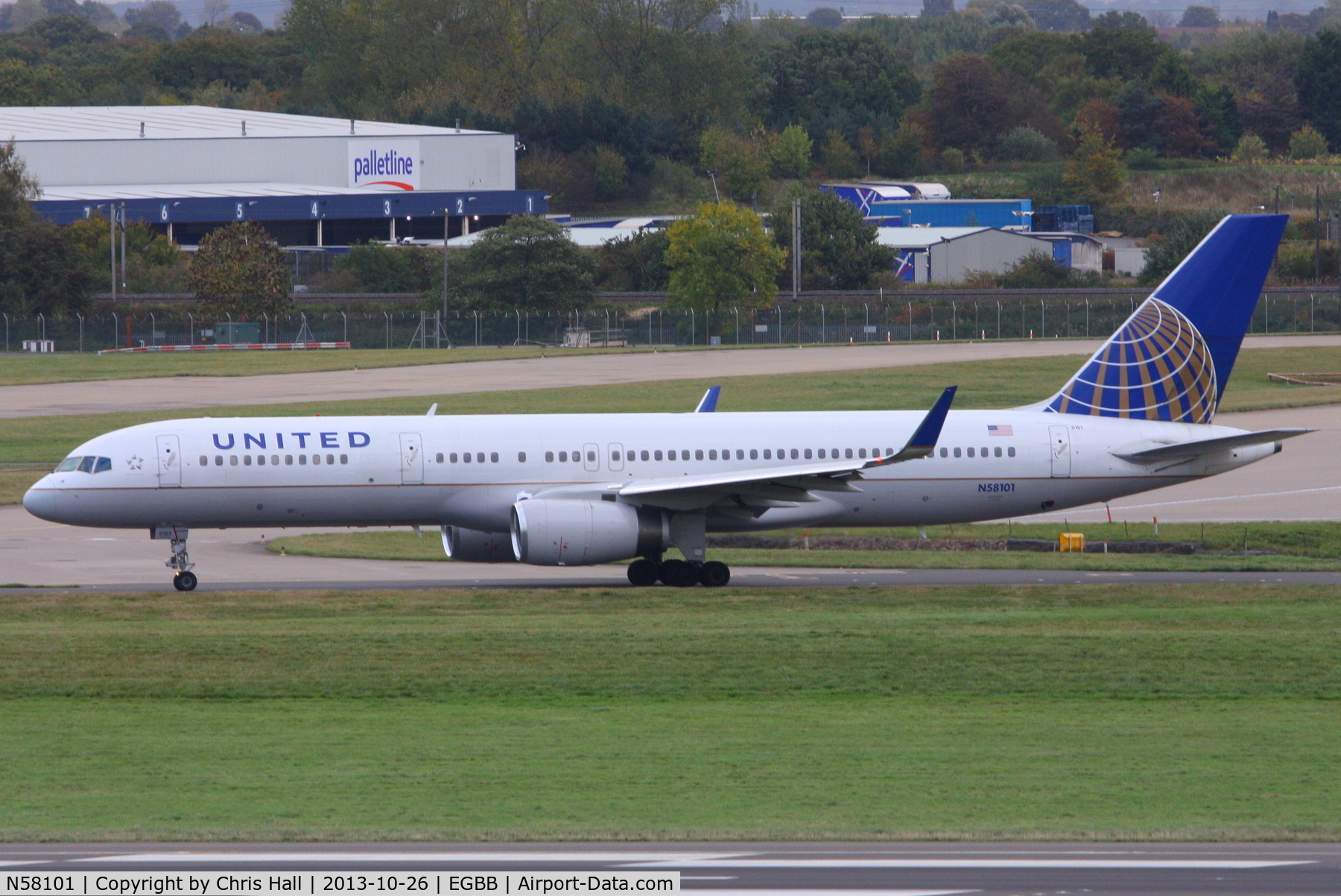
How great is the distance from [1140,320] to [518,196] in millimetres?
110679

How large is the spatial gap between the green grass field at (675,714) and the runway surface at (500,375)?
42209mm

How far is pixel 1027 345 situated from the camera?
91.2 m

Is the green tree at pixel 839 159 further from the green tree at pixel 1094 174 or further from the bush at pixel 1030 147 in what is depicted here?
the green tree at pixel 1094 174

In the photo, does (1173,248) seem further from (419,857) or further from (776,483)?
(419,857)

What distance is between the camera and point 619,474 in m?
32.9

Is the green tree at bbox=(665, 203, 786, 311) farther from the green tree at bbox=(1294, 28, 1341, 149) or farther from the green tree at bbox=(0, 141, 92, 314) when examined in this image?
the green tree at bbox=(1294, 28, 1341, 149)

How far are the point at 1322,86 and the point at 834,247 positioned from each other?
88.6 metres

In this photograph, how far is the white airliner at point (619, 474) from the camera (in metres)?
31.5

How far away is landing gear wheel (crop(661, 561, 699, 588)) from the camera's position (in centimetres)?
3250

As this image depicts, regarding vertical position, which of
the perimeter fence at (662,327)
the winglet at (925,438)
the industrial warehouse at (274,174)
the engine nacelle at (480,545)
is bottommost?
the engine nacelle at (480,545)

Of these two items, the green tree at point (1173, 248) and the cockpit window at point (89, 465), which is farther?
the green tree at point (1173, 248)

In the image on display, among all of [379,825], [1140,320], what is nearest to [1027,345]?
[1140,320]

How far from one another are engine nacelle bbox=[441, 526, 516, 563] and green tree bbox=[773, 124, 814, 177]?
135m
